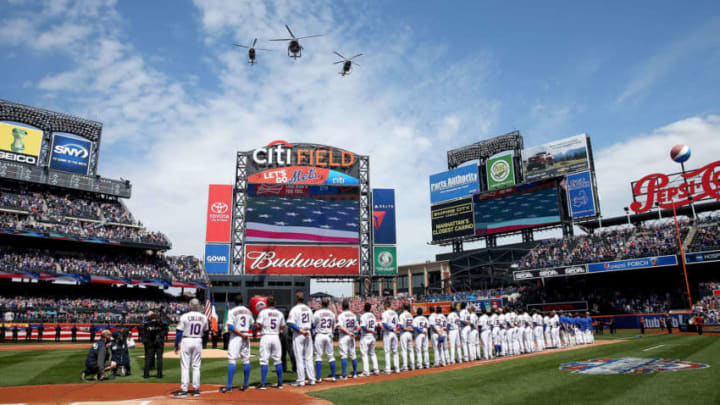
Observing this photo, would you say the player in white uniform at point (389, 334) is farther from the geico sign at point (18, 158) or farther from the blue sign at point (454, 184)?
the blue sign at point (454, 184)

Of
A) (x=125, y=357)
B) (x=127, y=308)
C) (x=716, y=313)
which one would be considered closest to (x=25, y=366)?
(x=125, y=357)

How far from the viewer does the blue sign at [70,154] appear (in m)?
46.8

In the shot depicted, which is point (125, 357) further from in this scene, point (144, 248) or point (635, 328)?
point (144, 248)

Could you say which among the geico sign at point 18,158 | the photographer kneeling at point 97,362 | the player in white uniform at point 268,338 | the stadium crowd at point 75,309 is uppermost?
the geico sign at point 18,158

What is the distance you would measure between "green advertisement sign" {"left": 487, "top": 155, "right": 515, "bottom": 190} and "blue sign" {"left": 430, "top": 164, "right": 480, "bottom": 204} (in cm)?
189

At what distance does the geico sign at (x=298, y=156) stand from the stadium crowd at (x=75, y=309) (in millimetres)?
22164

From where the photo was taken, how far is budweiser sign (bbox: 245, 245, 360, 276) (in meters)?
52.8

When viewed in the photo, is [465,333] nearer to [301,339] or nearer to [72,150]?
[301,339]

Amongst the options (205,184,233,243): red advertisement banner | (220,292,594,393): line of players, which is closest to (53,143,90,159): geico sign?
(205,184,233,243): red advertisement banner

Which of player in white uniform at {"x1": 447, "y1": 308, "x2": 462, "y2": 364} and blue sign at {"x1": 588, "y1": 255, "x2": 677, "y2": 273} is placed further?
blue sign at {"x1": 588, "y1": 255, "x2": 677, "y2": 273}

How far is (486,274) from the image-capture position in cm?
5800

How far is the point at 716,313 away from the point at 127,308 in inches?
1747

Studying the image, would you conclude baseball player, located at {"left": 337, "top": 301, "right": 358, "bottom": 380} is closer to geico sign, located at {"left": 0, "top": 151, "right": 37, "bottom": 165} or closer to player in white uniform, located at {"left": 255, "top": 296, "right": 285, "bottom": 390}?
player in white uniform, located at {"left": 255, "top": 296, "right": 285, "bottom": 390}

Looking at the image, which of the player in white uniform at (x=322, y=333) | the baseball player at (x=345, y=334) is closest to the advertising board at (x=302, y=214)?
the baseball player at (x=345, y=334)
